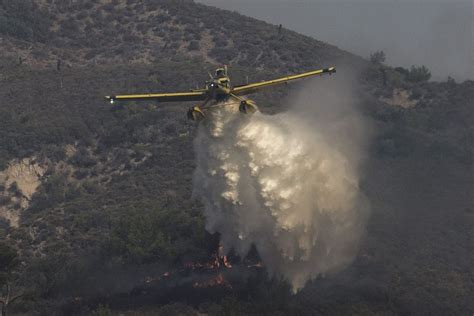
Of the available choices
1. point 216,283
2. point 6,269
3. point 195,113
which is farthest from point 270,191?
point 6,269

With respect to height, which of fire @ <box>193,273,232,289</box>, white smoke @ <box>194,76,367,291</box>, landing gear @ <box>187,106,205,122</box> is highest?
landing gear @ <box>187,106,205,122</box>

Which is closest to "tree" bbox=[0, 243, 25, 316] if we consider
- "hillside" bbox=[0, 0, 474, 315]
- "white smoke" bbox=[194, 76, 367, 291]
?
"hillside" bbox=[0, 0, 474, 315]

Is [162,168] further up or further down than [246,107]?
further down

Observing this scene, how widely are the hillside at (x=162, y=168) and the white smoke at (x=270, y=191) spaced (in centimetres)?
Result: 244

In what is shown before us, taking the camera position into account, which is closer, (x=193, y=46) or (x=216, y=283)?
(x=216, y=283)

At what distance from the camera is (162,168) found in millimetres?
112438

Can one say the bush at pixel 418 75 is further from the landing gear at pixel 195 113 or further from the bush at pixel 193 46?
the landing gear at pixel 195 113

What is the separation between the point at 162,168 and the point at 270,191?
41.0 metres

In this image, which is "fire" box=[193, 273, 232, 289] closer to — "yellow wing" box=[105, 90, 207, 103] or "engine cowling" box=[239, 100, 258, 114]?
"engine cowling" box=[239, 100, 258, 114]

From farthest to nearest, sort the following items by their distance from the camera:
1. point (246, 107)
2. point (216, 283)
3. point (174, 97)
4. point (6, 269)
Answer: point (216, 283) < point (174, 97) < point (246, 107) < point (6, 269)

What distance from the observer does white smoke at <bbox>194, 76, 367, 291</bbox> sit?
73188mm

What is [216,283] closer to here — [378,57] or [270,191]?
[270,191]

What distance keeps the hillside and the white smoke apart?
96.0 inches

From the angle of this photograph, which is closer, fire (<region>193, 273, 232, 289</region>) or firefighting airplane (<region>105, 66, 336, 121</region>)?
firefighting airplane (<region>105, 66, 336, 121</region>)
